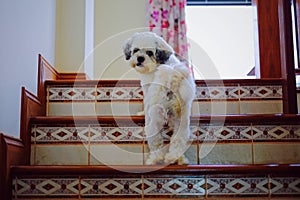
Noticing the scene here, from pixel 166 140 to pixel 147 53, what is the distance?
18.0 inches

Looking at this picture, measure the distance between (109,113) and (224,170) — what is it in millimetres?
1061

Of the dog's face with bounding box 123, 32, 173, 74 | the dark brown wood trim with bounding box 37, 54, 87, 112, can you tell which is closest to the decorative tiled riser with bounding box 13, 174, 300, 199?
the dog's face with bounding box 123, 32, 173, 74

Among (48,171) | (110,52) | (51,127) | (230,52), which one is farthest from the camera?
(230,52)

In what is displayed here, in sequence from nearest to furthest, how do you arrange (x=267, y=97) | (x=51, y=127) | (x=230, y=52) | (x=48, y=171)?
1. (x=48, y=171)
2. (x=51, y=127)
3. (x=267, y=97)
4. (x=230, y=52)

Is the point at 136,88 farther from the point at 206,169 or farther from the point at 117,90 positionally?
the point at 206,169

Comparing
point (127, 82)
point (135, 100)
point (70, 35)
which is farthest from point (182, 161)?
point (70, 35)

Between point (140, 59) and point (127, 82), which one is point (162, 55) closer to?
point (140, 59)

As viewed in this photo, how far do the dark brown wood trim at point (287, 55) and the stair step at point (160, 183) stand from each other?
0.67m

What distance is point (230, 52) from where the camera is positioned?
5020 millimetres

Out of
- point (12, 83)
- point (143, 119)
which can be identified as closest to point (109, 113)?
point (143, 119)

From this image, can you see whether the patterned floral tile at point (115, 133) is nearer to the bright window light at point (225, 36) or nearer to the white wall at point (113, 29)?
the white wall at point (113, 29)

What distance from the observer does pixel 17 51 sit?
2066 mm

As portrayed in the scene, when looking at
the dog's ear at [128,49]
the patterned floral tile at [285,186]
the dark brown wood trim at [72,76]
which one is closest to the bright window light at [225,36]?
the dark brown wood trim at [72,76]

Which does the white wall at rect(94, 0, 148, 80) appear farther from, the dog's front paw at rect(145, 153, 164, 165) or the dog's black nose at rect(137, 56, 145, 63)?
the dog's front paw at rect(145, 153, 164, 165)
